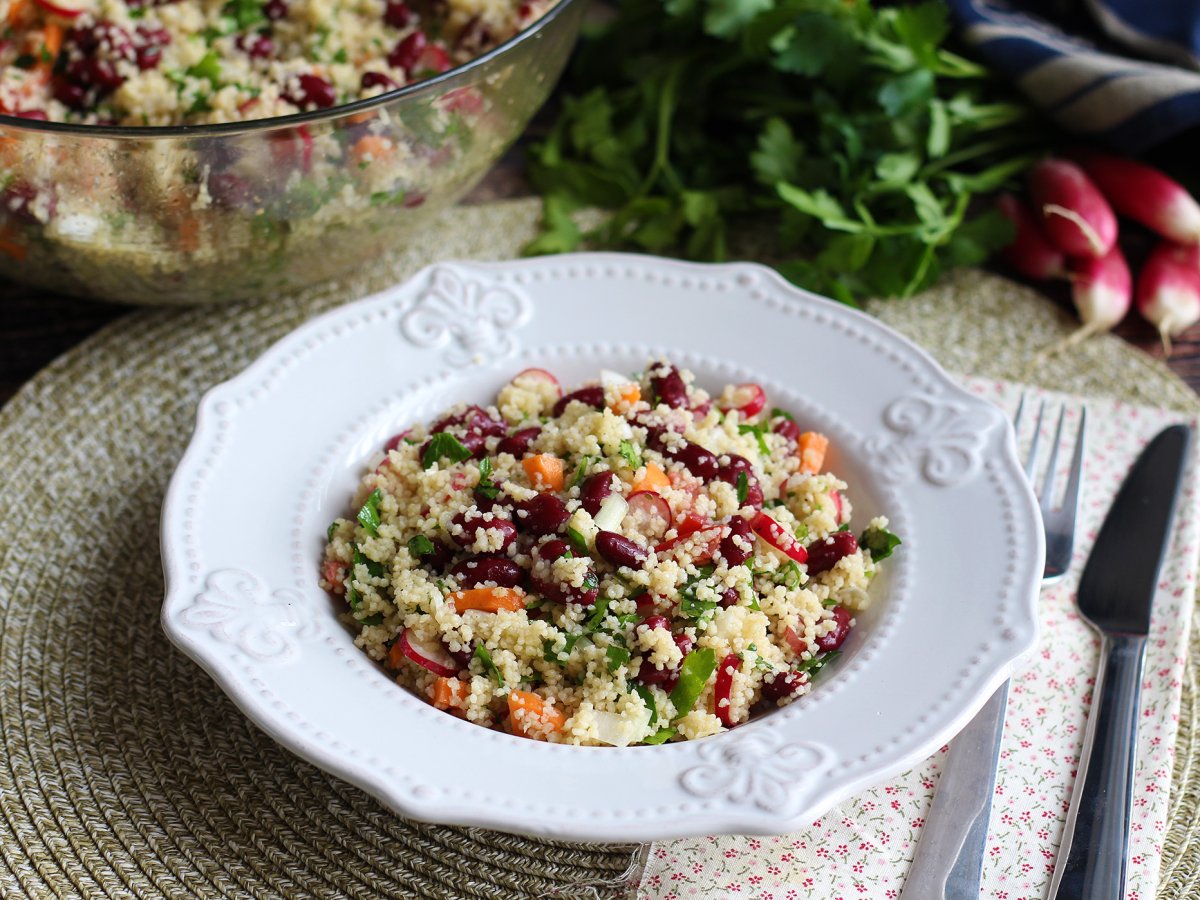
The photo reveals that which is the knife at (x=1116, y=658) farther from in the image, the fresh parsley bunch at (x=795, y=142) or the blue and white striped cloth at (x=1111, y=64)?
the blue and white striped cloth at (x=1111, y=64)

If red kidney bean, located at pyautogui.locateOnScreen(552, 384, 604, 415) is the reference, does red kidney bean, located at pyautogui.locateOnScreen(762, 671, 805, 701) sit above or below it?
below

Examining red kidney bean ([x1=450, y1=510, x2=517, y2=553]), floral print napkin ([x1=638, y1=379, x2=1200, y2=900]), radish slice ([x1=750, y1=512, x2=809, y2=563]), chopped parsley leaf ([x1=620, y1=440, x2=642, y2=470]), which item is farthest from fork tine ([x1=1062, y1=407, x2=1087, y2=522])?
red kidney bean ([x1=450, y1=510, x2=517, y2=553])

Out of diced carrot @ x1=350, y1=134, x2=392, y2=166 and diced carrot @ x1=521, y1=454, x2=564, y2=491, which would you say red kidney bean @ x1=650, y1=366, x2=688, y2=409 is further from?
diced carrot @ x1=350, y1=134, x2=392, y2=166

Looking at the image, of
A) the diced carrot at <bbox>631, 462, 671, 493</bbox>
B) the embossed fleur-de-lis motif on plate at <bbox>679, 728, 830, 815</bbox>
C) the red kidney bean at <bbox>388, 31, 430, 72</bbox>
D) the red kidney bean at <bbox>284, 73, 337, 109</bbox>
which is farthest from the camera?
the red kidney bean at <bbox>388, 31, 430, 72</bbox>

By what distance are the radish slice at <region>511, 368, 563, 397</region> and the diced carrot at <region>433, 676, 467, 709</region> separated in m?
0.71

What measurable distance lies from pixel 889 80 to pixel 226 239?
169 centimetres

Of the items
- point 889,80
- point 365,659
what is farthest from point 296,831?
point 889,80

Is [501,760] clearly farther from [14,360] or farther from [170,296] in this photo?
[14,360]

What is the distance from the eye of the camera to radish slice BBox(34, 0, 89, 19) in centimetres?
265

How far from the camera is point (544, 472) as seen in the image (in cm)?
208

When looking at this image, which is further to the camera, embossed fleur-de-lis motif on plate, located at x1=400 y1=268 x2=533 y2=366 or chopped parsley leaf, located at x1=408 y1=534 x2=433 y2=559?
embossed fleur-de-lis motif on plate, located at x1=400 y1=268 x2=533 y2=366

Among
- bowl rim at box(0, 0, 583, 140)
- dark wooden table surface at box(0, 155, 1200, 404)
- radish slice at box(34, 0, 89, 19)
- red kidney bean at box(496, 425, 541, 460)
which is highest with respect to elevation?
bowl rim at box(0, 0, 583, 140)

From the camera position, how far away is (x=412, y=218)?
2.76m

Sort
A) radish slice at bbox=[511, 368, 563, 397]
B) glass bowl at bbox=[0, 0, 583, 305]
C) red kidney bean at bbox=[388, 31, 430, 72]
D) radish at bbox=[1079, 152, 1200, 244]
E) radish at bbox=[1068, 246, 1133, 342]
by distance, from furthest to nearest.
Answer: radish at bbox=[1079, 152, 1200, 244]
radish at bbox=[1068, 246, 1133, 342]
red kidney bean at bbox=[388, 31, 430, 72]
radish slice at bbox=[511, 368, 563, 397]
glass bowl at bbox=[0, 0, 583, 305]
